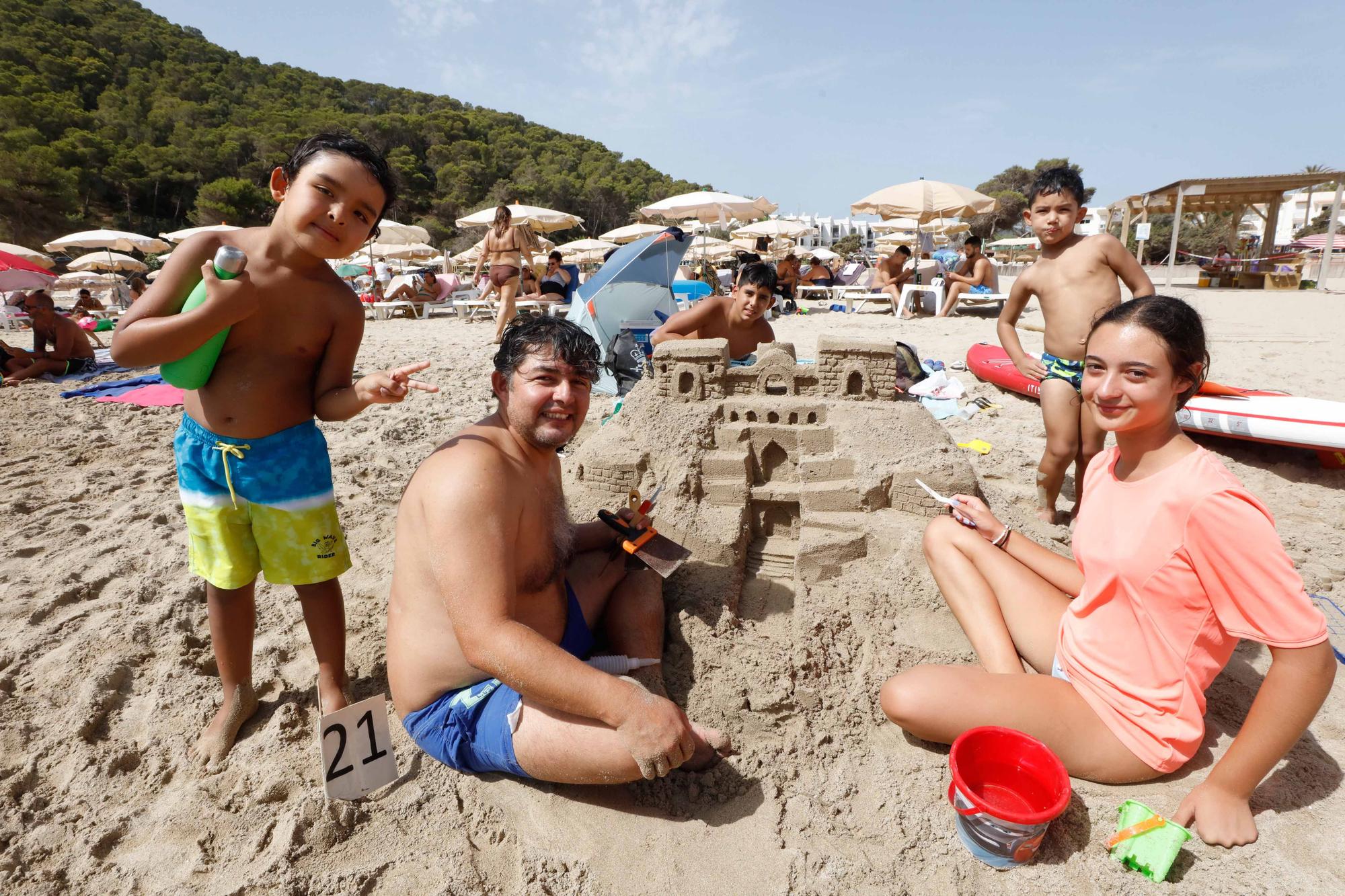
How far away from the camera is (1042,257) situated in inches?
139

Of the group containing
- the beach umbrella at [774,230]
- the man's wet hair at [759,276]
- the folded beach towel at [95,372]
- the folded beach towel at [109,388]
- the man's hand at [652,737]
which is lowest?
the man's hand at [652,737]

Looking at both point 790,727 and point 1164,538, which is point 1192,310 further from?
point 790,727

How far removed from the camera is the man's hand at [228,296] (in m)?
1.61

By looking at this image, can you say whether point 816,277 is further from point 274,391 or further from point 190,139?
point 190,139

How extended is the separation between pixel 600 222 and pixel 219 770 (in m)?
46.6

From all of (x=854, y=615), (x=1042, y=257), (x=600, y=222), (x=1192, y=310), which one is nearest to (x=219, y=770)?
(x=854, y=615)

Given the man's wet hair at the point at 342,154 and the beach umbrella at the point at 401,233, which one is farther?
the beach umbrella at the point at 401,233

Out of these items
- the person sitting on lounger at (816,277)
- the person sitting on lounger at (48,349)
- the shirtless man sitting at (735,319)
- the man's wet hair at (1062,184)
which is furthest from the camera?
the person sitting on lounger at (816,277)

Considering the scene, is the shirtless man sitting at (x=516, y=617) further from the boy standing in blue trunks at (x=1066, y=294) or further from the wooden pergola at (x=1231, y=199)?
the wooden pergola at (x=1231, y=199)

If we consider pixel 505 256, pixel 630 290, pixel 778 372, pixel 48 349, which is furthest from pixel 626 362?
pixel 48 349

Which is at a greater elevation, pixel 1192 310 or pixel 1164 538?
pixel 1192 310

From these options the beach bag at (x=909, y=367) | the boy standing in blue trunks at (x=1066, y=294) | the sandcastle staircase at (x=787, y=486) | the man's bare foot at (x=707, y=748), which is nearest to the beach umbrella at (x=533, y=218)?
the beach bag at (x=909, y=367)

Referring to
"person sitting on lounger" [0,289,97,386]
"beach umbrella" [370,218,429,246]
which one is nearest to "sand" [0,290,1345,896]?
"person sitting on lounger" [0,289,97,386]

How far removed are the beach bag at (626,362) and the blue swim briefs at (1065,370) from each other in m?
3.91
